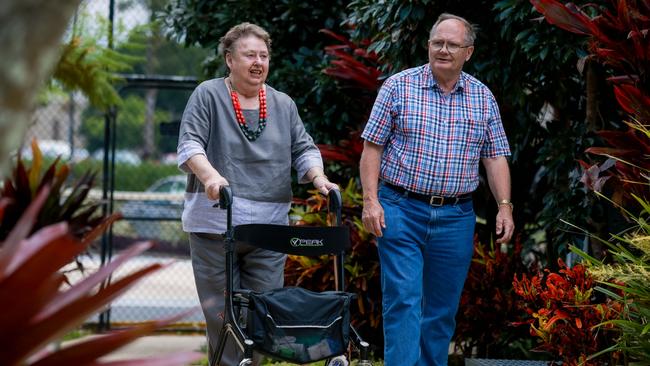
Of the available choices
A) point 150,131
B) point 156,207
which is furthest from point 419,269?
point 150,131

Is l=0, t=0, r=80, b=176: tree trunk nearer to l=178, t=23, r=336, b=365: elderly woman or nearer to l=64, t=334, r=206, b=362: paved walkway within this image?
l=178, t=23, r=336, b=365: elderly woman

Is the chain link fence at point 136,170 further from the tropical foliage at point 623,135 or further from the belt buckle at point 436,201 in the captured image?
the tropical foliage at point 623,135

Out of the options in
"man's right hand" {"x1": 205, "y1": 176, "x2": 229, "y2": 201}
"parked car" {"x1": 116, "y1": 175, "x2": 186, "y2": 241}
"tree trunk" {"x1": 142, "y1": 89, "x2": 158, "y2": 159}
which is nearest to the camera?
"man's right hand" {"x1": 205, "y1": 176, "x2": 229, "y2": 201}

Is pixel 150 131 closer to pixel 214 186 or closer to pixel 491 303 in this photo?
pixel 491 303

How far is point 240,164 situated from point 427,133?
92cm

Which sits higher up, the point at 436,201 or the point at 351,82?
the point at 351,82

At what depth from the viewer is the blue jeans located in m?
5.24

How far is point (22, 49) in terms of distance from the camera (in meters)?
1.45

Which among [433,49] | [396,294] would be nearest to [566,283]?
[396,294]

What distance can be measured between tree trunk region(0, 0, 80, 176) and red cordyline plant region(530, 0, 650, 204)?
3.74m

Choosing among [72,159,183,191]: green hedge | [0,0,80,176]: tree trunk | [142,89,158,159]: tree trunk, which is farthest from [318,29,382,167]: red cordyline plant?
[142,89,158,159]: tree trunk

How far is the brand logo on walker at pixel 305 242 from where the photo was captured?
4688 millimetres

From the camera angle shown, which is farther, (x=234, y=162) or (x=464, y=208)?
(x=464, y=208)

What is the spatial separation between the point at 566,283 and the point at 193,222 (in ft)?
5.87
